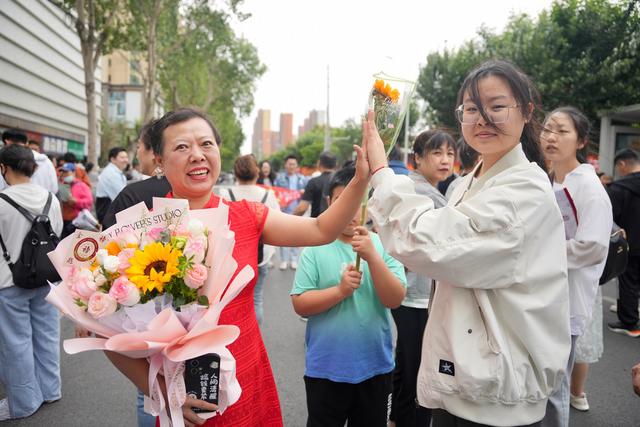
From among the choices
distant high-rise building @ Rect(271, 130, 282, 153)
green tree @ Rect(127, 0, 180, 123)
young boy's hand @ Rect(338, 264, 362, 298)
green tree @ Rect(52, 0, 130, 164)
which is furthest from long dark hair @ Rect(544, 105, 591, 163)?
distant high-rise building @ Rect(271, 130, 282, 153)

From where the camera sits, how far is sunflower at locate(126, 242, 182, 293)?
1551 millimetres

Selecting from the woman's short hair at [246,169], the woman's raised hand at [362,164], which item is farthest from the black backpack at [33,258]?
the woman's raised hand at [362,164]

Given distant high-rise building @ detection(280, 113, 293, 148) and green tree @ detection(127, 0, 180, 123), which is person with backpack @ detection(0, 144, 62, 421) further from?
distant high-rise building @ detection(280, 113, 293, 148)

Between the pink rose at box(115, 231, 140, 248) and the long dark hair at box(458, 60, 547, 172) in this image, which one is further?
the long dark hair at box(458, 60, 547, 172)

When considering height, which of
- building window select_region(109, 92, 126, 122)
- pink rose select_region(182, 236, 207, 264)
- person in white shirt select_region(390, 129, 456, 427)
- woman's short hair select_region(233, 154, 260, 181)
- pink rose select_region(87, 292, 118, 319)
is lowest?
person in white shirt select_region(390, 129, 456, 427)

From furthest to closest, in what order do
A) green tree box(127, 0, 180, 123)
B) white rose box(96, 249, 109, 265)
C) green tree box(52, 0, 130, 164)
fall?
green tree box(127, 0, 180, 123) < green tree box(52, 0, 130, 164) < white rose box(96, 249, 109, 265)

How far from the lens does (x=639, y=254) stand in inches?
250

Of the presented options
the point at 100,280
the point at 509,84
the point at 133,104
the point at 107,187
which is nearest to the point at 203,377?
the point at 100,280

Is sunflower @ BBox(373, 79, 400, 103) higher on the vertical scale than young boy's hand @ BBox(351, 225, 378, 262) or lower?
higher

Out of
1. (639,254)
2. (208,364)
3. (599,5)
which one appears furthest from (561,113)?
(599,5)

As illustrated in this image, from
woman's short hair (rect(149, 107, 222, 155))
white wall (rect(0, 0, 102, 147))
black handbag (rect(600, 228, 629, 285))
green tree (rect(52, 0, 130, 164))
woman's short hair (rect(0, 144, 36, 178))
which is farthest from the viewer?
white wall (rect(0, 0, 102, 147))

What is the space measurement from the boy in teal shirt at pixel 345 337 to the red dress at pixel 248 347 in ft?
1.36

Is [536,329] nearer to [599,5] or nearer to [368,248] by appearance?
[368,248]

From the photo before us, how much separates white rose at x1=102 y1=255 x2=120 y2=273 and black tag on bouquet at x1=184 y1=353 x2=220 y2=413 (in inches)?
15.4
